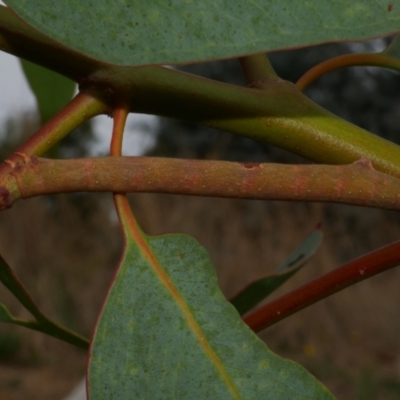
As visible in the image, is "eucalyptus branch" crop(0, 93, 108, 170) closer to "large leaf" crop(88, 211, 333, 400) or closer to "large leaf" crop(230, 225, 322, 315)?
"large leaf" crop(88, 211, 333, 400)

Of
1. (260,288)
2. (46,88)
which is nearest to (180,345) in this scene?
(260,288)

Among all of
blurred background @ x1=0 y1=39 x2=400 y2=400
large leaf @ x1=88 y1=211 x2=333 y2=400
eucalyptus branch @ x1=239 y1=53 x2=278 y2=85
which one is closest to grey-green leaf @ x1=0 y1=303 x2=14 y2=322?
large leaf @ x1=88 y1=211 x2=333 y2=400

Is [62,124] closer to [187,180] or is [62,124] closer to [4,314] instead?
[187,180]

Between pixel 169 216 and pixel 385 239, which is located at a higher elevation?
pixel 169 216

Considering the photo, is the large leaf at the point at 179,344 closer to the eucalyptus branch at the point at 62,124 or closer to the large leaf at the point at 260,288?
the eucalyptus branch at the point at 62,124

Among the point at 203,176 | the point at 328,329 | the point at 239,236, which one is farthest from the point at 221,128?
the point at 239,236

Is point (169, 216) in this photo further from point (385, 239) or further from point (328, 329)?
point (385, 239)
